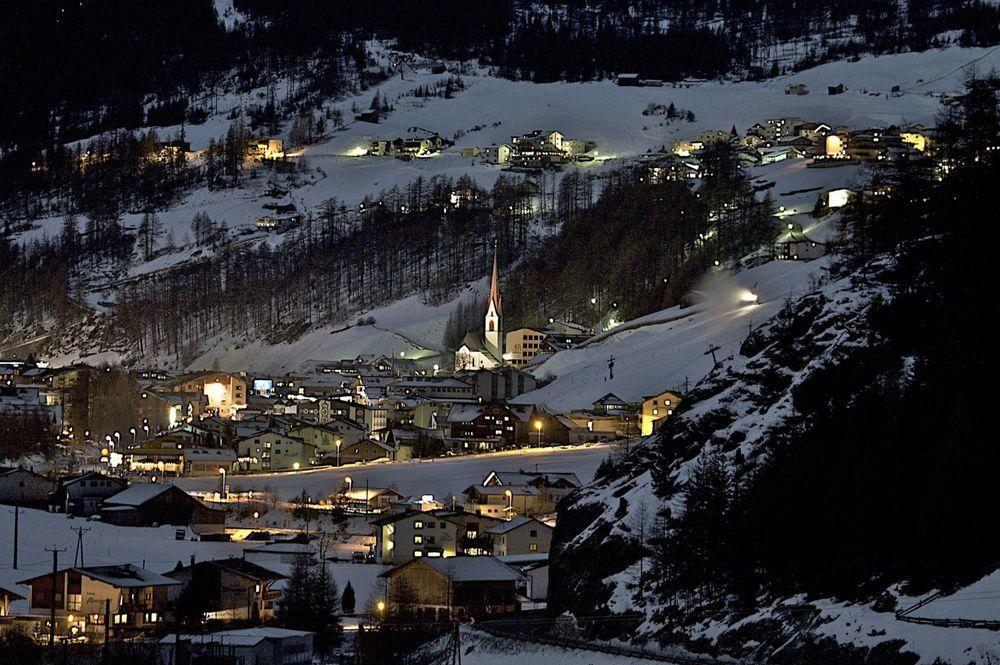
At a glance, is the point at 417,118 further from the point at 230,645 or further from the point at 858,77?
the point at 230,645

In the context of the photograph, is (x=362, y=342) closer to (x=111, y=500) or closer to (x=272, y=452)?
(x=272, y=452)

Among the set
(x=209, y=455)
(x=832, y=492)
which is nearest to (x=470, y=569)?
(x=832, y=492)

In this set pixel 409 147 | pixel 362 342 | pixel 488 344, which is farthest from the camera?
pixel 409 147

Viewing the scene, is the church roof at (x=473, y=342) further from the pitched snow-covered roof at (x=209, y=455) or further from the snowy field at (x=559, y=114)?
the snowy field at (x=559, y=114)

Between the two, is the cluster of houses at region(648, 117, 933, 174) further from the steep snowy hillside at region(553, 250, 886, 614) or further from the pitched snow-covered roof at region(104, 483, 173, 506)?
the steep snowy hillside at region(553, 250, 886, 614)

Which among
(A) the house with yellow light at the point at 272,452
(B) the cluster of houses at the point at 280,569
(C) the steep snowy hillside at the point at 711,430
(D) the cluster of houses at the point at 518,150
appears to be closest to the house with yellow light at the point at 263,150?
(D) the cluster of houses at the point at 518,150

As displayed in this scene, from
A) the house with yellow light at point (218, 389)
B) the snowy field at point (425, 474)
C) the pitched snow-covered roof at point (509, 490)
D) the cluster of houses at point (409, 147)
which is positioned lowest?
the house with yellow light at point (218, 389)
